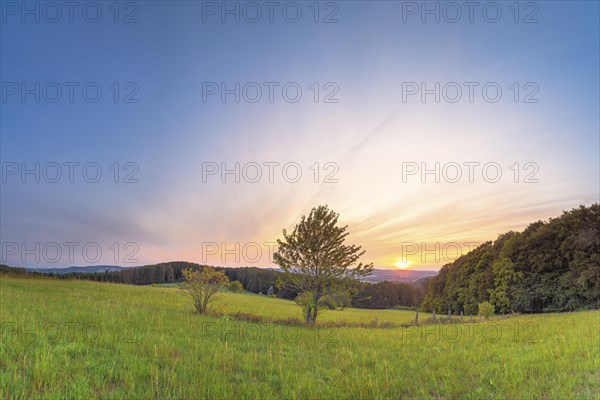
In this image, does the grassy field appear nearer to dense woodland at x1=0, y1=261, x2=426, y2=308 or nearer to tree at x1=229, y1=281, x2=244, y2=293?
tree at x1=229, y1=281, x2=244, y2=293

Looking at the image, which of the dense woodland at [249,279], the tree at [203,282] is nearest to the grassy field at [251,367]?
the tree at [203,282]

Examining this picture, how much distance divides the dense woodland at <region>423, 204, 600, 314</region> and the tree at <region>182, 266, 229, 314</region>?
4495 centimetres

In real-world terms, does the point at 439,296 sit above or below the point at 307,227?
below

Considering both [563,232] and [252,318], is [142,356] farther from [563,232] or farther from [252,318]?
[563,232]

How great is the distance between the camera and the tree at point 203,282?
20.9 m

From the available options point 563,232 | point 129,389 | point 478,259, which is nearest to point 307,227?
point 129,389

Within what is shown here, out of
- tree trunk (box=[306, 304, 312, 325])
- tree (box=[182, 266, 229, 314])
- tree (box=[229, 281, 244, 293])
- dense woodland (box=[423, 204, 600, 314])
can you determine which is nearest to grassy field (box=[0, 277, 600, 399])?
tree trunk (box=[306, 304, 312, 325])

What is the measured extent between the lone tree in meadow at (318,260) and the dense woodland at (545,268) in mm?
38642

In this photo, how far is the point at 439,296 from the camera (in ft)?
246

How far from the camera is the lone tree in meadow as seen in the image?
20.4 metres

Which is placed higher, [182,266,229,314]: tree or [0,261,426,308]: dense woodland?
[182,266,229,314]: tree

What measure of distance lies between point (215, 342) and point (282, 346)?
7.18ft

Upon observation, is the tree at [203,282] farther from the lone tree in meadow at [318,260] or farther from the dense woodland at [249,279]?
the dense woodland at [249,279]

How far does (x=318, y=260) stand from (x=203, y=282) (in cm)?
727
